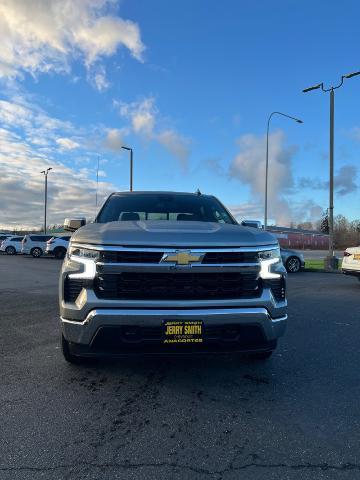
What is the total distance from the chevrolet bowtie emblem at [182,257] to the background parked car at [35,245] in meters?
30.6

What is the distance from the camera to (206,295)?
371 cm

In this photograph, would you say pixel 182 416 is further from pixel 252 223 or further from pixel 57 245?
pixel 57 245

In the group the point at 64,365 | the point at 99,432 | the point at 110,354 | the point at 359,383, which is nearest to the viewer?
the point at 99,432

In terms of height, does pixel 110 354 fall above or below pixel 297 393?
above

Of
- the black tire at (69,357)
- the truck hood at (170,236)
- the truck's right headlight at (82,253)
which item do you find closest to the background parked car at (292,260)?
the truck hood at (170,236)

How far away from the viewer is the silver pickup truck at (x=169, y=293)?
356 centimetres

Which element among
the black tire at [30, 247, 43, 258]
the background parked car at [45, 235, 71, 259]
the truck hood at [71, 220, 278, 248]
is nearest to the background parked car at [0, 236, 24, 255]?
the black tire at [30, 247, 43, 258]

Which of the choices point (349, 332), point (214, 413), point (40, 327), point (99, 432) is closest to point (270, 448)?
point (214, 413)

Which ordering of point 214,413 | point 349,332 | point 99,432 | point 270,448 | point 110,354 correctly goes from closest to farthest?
point 270,448 < point 99,432 < point 214,413 < point 110,354 < point 349,332

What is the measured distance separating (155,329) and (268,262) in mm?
1181

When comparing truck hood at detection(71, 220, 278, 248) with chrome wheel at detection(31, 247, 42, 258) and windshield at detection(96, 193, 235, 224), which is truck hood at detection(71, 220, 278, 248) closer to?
Answer: windshield at detection(96, 193, 235, 224)

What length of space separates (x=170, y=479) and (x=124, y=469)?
30 centimetres

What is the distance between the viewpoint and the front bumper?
3523mm

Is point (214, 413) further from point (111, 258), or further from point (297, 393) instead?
point (111, 258)
